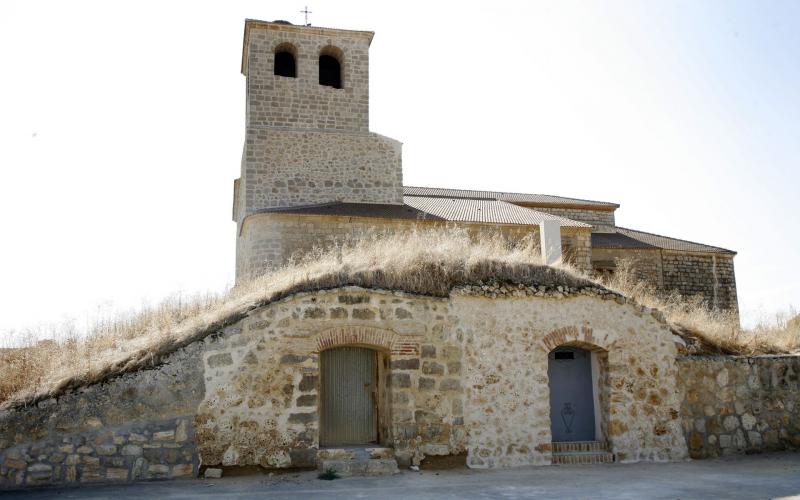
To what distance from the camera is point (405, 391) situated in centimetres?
868

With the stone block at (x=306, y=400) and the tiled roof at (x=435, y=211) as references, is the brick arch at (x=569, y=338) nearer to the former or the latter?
the stone block at (x=306, y=400)

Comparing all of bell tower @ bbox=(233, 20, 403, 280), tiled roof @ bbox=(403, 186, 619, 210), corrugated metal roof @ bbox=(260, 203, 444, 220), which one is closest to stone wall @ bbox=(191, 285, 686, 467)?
corrugated metal roof @ bbox=(260, 203, 444, 220)

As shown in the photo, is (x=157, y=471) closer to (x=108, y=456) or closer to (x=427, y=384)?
(x=108, y=456)

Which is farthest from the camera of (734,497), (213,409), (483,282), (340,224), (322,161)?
(322,161)

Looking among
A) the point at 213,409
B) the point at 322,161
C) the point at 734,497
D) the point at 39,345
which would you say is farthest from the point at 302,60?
the point at 734,497

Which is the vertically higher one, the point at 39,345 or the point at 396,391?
the point at 39,345

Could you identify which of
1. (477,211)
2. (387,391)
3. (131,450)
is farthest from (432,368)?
(477,211)

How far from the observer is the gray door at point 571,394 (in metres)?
9.77

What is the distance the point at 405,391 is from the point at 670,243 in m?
19.8

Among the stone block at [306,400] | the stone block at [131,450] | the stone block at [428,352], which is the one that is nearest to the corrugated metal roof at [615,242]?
the stone block at [428,352]

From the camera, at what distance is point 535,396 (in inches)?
356

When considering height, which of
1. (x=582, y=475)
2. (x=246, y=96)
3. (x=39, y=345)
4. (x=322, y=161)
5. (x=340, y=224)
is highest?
(x=246, y=96)

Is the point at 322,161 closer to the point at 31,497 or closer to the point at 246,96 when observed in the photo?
the point at 246,96

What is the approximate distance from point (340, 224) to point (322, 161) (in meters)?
3.16
